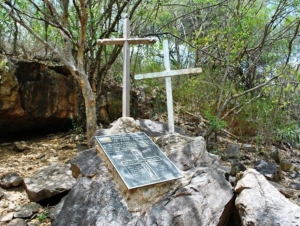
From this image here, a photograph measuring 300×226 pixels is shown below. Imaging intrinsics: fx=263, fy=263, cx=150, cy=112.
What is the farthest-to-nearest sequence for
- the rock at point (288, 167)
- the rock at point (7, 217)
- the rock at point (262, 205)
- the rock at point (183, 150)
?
the rock at point (288, 167)
the rock at point (7, 217)
the rock at point (183, 150)
the rock at point (262, 205)

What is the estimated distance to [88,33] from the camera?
6195 millimetres

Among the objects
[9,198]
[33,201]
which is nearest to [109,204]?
[33,201]

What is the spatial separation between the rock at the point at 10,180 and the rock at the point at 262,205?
3.29 metres

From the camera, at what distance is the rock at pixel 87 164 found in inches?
116

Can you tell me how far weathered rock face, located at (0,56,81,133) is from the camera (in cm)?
542

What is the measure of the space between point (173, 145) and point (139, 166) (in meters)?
0.73

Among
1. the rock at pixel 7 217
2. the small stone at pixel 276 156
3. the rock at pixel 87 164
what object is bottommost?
the small stone at pixel 276 156

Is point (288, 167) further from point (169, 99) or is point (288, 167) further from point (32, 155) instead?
point (32, 155)

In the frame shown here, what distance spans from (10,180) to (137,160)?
2.45m

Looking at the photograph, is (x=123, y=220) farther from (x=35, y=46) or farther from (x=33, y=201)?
(x=35, y=46)

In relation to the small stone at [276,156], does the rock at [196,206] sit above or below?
above

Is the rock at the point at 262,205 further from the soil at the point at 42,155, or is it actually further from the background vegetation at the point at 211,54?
the background vegetation at the point at 211,54

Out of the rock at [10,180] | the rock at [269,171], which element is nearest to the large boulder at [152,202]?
the rock at [10,180]

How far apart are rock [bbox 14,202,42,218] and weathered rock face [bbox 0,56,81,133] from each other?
261cm
